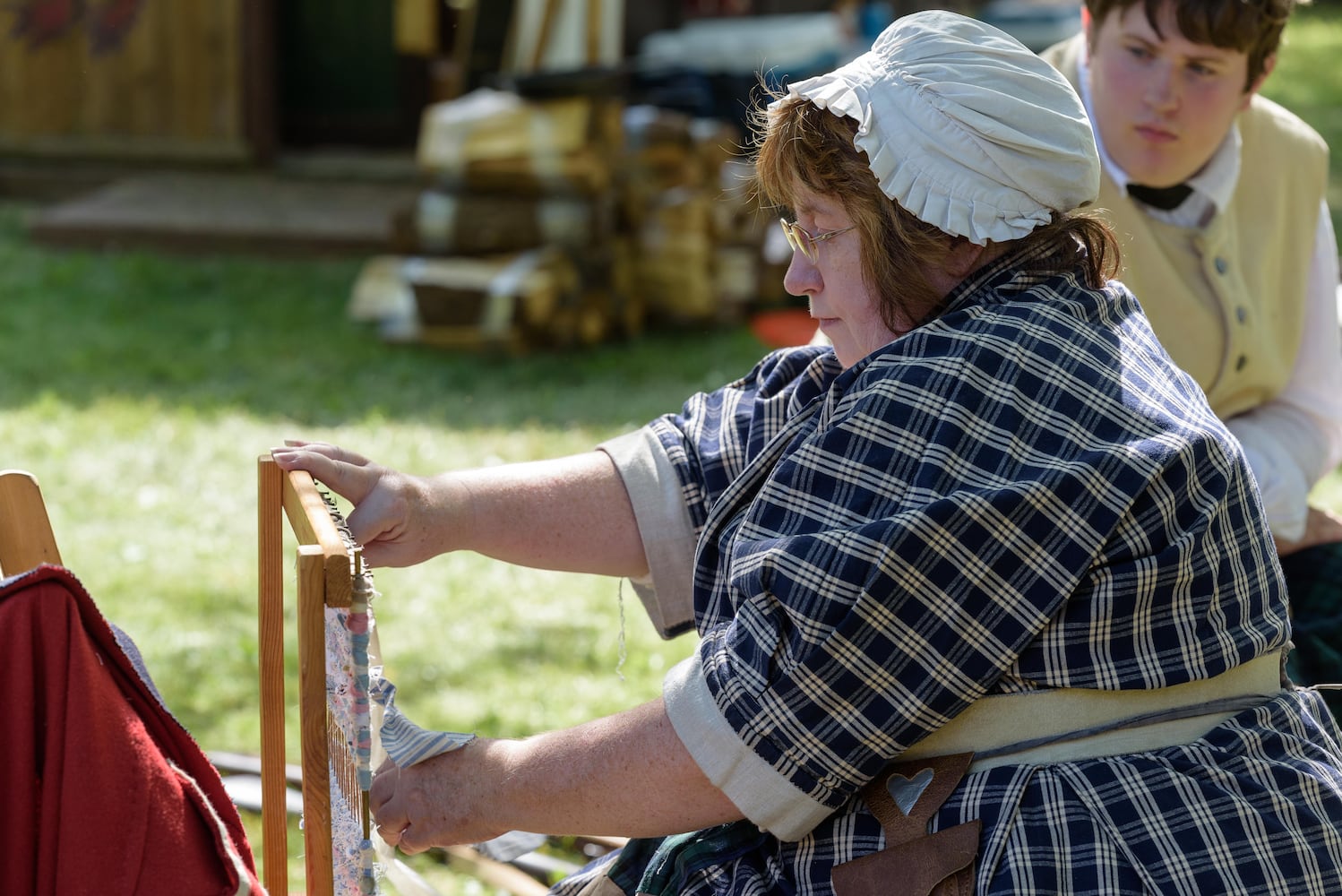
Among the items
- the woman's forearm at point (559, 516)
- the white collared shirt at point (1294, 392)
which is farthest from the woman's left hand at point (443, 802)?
the white collared shirt at point (1294, 392)

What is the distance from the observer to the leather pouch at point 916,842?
1.59 m

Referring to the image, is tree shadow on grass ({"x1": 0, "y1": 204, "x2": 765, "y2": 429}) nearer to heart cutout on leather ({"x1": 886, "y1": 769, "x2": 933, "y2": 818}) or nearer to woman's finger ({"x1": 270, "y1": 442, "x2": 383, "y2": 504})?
woman's finger ({"x1": 270, "y1": 442, "x2": 383, "y2": 504})

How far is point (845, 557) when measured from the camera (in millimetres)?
1562

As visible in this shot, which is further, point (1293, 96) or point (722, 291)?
point (1293, 96)

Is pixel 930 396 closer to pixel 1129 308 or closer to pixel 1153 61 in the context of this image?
pixel 1129 308

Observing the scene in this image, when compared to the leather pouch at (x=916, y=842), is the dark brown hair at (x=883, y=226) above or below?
above

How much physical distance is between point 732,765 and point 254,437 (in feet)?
14.6

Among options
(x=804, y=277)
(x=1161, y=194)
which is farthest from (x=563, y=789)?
(x=1161, y=194)

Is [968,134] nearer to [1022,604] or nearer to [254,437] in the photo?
[1022,604]

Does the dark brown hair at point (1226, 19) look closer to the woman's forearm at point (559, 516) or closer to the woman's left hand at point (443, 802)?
the woman's forearm at point (559, 516)

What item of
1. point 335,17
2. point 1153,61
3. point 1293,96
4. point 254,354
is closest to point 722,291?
point 254,354

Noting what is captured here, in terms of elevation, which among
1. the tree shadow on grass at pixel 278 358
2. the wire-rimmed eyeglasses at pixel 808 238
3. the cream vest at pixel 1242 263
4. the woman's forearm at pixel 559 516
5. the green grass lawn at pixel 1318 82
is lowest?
the tree shadow on grass at pixel 278 358

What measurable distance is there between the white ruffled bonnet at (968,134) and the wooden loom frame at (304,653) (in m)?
0.75

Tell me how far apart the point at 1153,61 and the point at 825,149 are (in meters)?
0.96
